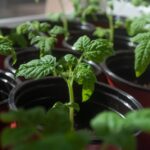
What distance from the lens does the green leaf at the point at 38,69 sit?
610mm

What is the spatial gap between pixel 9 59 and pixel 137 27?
0.35 meters

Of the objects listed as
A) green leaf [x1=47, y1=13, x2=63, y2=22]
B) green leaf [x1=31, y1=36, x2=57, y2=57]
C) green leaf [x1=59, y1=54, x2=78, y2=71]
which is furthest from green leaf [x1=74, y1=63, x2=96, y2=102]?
green leaf [x1=47, y1=13, x2=63, y2=22]

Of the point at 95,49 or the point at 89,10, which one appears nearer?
the point at 95,49

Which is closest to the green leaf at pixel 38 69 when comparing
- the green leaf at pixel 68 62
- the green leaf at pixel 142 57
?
the green leaf at pixel 68 62

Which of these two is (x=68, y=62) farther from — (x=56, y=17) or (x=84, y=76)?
(x=56, y=17)

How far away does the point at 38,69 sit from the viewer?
0.61 m

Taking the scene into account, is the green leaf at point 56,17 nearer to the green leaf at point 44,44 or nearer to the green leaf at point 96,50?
the green leaf at point 44,44

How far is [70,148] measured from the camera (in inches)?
12.0

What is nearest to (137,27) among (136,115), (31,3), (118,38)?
(118,38)

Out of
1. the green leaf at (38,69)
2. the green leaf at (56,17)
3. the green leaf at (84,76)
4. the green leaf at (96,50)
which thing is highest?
the green leaf at (96,50)

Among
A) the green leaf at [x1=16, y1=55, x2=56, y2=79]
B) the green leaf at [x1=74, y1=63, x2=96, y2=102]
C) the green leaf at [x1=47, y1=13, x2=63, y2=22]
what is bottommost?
the green leaf at [x1=47, y1=13, x2=63, y2=22]

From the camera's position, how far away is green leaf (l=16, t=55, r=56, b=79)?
610 mm

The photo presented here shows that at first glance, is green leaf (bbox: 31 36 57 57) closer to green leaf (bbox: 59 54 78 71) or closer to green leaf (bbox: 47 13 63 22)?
green leaf (bbox: 59 54 78 71)

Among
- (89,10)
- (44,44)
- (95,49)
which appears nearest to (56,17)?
(89,10)
